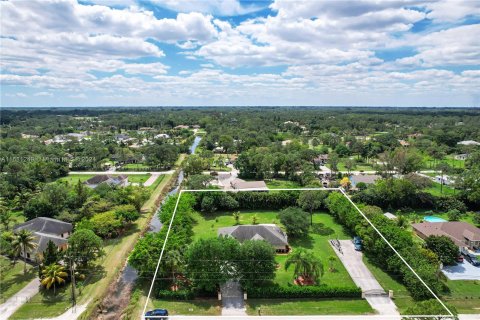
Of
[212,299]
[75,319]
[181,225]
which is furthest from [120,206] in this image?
[212,299]

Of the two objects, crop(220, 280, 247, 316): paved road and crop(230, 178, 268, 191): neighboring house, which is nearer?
crop(220, 280, 247, 316): paved road

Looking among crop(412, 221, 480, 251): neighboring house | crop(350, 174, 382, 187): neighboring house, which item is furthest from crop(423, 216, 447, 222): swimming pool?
crop(350, 174, 382, 187): neighboring house

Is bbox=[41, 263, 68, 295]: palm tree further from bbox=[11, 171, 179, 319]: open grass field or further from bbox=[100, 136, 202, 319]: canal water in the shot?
bbox=[100, 136, 202, 319]: canal water

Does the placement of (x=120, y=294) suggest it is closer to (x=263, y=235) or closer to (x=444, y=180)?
(x=263, y=235)

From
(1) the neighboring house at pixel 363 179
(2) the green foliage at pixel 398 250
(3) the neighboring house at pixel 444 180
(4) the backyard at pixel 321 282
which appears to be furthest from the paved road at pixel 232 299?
(3) the neighboring house at pixel 444 180

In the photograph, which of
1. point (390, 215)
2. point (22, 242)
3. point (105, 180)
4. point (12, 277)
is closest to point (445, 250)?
point (390, 215)

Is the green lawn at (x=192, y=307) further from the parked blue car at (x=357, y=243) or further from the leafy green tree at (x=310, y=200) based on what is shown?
the leafy green tree at (x=310, y=200)
